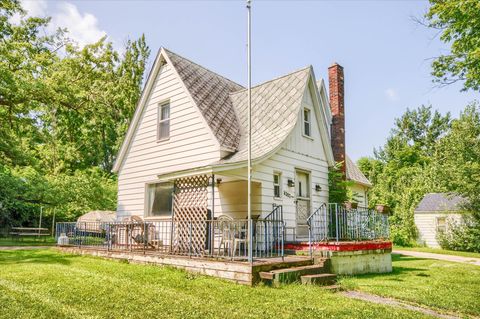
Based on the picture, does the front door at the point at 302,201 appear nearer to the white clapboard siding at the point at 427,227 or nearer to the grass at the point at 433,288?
the grass at the point at 433,288

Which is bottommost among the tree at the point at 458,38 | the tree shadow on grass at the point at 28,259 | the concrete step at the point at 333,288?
the concrete step at the point at 333,288

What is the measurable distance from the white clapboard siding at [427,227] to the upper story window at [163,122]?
23.0 meters

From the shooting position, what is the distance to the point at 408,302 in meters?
7.07

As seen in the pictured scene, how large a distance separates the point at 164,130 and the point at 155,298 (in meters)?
8.95

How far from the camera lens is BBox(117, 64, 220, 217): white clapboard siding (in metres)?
12.7

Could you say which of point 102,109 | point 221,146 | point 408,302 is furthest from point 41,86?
point 408,302

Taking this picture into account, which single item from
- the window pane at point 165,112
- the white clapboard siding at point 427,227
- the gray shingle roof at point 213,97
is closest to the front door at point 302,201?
the gray shingle roof at point 213,97

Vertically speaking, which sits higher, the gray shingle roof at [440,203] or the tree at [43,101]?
the tree at [43,101]

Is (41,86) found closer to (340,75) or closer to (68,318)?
(340,75)

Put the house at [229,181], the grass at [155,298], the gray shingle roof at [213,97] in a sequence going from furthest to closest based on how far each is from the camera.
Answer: the gray shingle roof at [213,97] → the house at [229,181] → the grass at [155,298]

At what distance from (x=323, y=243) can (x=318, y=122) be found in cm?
593

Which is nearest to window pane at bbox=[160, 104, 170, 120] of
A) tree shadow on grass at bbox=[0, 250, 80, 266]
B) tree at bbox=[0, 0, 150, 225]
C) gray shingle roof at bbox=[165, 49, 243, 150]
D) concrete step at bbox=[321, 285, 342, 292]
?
gray shingle roof at bbox=[165, 49, 243, 150]

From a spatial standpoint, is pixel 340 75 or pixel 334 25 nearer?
pixel 334 25

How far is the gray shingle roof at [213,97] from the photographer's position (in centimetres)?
1258
